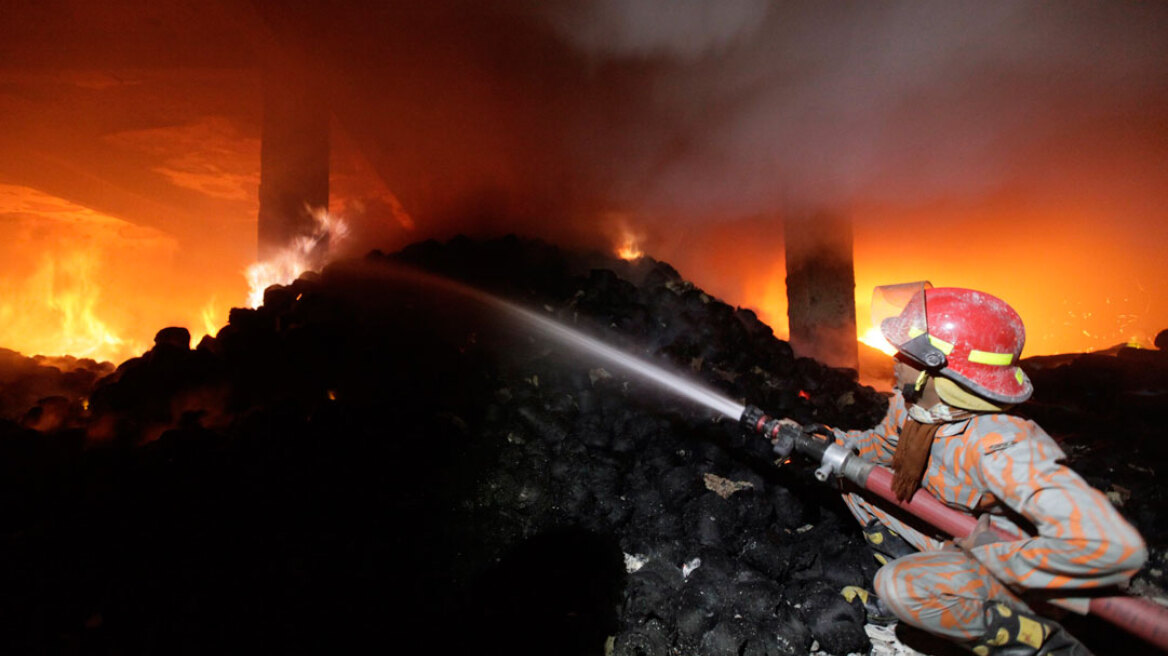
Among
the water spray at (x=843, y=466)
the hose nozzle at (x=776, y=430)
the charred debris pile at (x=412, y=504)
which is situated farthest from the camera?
the hose nozzle at (x=776, y=430)

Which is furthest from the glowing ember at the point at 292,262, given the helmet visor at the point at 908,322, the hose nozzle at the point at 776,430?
the helmet visor at the point at 908,322

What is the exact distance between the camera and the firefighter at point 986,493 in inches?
72.8

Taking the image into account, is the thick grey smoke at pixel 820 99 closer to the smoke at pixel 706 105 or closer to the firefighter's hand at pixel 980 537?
the smoke at pixel 706 105

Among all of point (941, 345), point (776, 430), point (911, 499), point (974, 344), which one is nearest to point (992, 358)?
point (974, 344)

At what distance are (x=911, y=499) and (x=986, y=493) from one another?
1.01ft

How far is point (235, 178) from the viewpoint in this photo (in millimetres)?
9883

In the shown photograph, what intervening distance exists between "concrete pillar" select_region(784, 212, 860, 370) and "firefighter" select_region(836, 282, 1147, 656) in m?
5.77

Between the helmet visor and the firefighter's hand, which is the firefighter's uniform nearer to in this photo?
the firefighter's hand

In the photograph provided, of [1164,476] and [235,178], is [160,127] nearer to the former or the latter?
[235,178]

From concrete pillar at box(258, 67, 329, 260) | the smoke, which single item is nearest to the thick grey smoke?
the smoke

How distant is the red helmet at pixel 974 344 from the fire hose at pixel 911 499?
2.06ft

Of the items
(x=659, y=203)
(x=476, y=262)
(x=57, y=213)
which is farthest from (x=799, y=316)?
(x=57, y=213)

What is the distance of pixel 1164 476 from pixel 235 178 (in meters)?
14.2

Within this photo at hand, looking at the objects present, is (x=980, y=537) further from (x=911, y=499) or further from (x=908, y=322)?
(x=908, y=322)
